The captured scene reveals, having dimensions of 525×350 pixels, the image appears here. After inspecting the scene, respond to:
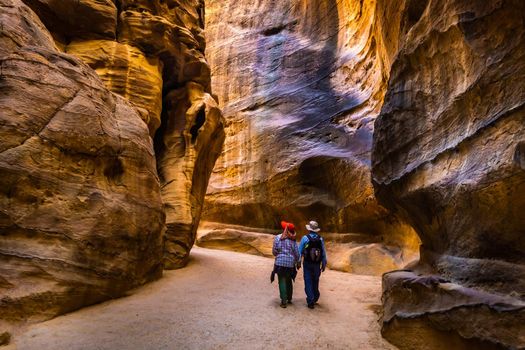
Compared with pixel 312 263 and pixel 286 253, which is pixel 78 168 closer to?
pixel 286 253

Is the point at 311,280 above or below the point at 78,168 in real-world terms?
below

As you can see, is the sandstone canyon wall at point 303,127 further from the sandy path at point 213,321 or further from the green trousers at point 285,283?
the green trousers at point 285,283

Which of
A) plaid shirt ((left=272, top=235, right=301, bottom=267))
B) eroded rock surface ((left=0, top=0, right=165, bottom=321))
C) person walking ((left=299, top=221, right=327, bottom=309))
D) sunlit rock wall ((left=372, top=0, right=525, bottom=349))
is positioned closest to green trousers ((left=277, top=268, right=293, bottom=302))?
plaid shirt ((left=272, top=235, right=301, bottom=267))

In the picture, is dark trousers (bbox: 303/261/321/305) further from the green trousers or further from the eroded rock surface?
the eroded rock surface

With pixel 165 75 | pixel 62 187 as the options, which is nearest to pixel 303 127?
pixel 165 75

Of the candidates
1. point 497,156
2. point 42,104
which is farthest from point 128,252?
point 497,156

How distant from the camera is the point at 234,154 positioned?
19.8 metres

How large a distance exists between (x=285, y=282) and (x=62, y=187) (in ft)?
14.3

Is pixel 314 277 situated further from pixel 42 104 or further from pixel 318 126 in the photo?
pixel 318 126

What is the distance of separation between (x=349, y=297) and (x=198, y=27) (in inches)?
413

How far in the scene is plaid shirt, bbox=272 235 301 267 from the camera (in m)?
7.04

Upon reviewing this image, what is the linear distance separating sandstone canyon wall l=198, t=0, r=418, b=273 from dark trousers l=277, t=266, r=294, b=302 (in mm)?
5945

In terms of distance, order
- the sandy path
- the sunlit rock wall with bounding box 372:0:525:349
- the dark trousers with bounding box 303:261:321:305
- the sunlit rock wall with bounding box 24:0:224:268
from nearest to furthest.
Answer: the sunlit rock wall with bounding box 372:0:525:349
the sandy path
the dark trousers with bounding box 303:261:321:305
the sunlit rock wall with bounding box 24:0:224:268

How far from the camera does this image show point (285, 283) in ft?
23.3
